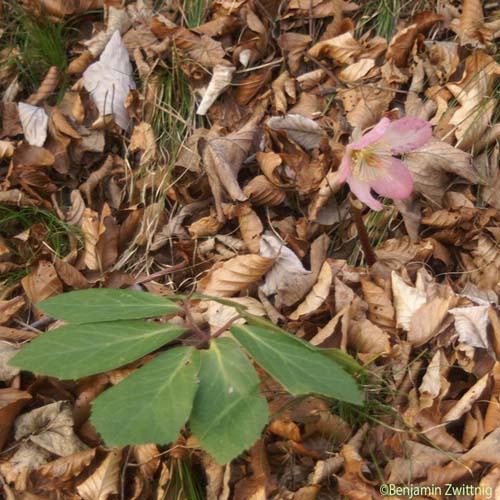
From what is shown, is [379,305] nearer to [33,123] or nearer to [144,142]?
[144,142]

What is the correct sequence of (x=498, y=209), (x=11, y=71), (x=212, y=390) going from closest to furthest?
1. (x=212, y=390)
2. (x=498, y=209)
3. (x=11, y=71)

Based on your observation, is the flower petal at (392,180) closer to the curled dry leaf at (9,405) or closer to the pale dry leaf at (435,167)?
the pale dry leaf at (435,167)

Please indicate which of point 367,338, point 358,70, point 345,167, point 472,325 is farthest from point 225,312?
point 358,70

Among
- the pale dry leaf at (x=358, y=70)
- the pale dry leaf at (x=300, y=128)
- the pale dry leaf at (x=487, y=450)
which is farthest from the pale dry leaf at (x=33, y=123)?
the pale dry leaf at (x=487, y=450)

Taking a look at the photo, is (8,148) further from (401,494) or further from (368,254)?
(401,494)

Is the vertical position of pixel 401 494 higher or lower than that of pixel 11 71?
lower

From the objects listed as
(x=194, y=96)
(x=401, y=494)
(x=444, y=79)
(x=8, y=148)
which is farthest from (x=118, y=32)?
(x=401, y=494)

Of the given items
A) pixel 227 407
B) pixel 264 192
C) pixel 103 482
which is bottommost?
pixel 103 482
